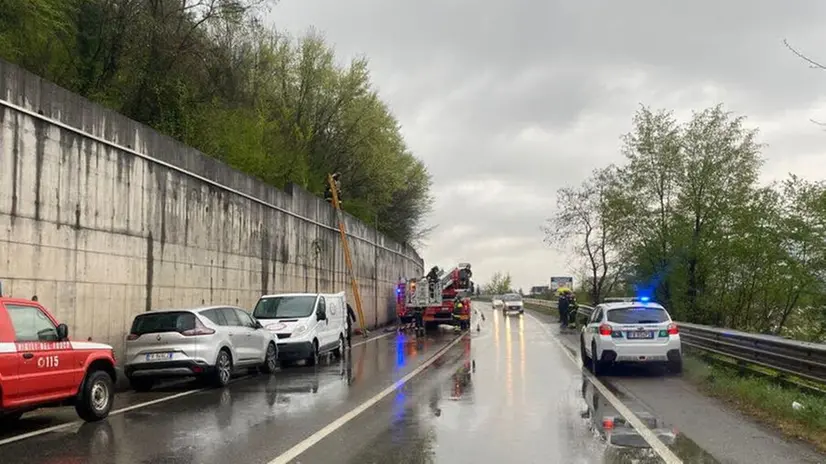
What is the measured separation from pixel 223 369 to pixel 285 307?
17.8 ft

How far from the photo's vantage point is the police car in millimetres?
15547

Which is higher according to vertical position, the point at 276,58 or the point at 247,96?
the point at 276,58

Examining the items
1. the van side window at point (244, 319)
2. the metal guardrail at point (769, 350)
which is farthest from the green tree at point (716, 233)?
the van side window at point (244, 319)

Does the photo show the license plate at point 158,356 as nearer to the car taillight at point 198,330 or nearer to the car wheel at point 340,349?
the car taillight at point 198,330

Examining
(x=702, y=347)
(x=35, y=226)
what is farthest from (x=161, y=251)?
(x=702, y=347)

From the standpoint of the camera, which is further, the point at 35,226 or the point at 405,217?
the point at 405,217

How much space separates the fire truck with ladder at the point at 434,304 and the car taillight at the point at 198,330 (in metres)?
20.9

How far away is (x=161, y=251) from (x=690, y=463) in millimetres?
14163

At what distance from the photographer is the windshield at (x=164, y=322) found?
46.2 ft

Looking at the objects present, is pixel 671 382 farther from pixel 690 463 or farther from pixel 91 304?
pixel 91 304

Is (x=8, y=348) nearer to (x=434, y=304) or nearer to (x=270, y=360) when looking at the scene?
(x=270, y=360)

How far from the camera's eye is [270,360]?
17312 mm

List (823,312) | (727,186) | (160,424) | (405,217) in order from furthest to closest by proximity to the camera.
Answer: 1. (405,217)
2. (727,186)
3. (823,312)
4. (160,424)

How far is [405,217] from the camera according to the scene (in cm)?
6041
